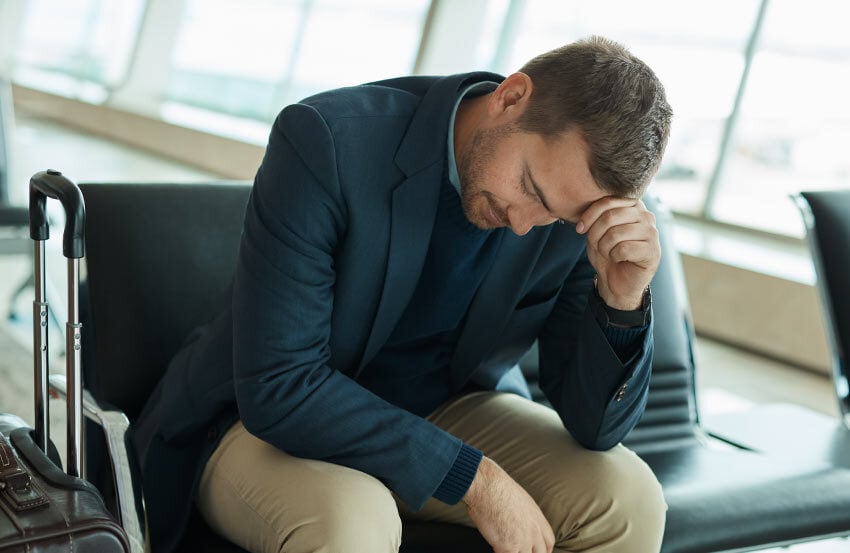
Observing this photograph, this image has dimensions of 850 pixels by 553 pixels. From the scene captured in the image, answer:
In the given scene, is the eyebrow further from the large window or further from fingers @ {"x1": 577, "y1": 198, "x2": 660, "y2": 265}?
the large window

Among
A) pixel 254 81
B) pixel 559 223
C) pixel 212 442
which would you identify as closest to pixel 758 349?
pixel 559 223

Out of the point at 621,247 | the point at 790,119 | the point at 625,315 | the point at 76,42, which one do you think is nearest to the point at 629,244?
the point at 621,247

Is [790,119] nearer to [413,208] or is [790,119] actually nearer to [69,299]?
[413,208]

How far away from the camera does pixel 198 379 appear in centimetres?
153

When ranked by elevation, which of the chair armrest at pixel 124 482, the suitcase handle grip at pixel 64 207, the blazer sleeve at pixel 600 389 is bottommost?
the chair armrest at pixel 124 482

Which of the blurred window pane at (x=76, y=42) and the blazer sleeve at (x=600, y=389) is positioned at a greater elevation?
the blazer sleeve at (x=600, y=389)

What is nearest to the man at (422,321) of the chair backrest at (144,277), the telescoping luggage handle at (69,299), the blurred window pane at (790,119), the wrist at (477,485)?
the wrist at (477,485)

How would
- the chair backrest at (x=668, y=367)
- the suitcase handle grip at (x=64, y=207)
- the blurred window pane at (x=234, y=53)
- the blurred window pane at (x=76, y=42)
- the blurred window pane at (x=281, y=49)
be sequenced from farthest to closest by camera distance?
the blurred window pane at (x=76, y=42) < the blurred window pane at (x=234, y=53) < the blurred window pane at (x=281, y=49) < the chair backrest at (x=668, y=367) < the suitcase handle grip at (x=64, y=207)

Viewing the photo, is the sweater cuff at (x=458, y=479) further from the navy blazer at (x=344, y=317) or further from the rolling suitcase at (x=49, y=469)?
the rolling suitcase at (x=49, y=469)

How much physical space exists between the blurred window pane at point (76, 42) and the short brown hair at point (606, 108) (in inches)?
396

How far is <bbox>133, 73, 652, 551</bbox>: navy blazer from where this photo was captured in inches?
54.0

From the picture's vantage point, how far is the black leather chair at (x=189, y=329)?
66.4 inches

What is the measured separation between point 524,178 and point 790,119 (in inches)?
169

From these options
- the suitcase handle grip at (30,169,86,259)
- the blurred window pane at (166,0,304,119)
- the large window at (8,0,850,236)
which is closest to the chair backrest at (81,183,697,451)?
the suitcase handle grip at (30,169,86,259)
